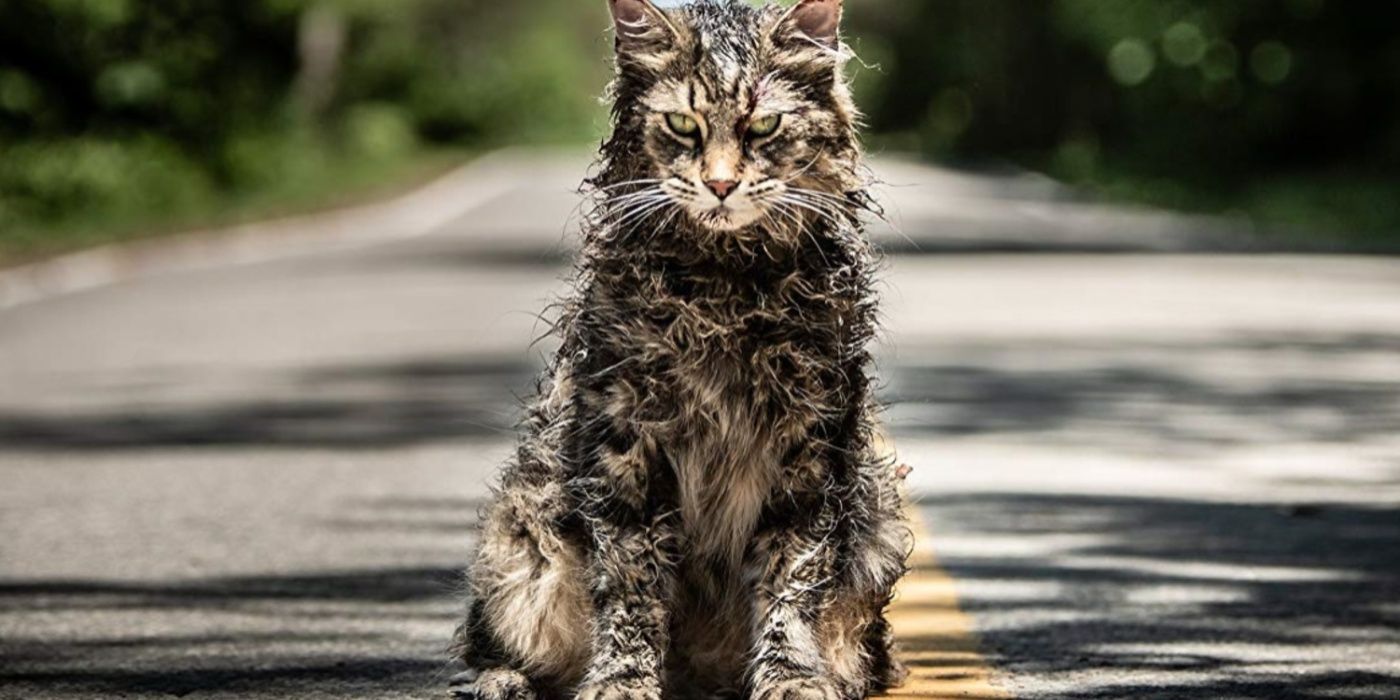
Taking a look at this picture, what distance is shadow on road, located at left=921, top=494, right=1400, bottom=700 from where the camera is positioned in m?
5.95

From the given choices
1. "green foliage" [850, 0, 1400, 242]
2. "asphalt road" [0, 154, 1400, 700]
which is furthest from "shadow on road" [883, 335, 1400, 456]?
"green foliage" [850, 0, 1400, 242]

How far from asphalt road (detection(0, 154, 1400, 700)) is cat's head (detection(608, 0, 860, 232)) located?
4.92 feet

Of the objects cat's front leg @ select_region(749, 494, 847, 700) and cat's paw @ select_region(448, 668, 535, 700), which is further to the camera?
cat's paw @ select_region(448, 668, 535, 700)

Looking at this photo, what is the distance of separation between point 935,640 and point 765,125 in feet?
6.52

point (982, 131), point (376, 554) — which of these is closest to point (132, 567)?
point (376, 554)

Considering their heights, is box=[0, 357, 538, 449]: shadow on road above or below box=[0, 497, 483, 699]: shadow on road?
above

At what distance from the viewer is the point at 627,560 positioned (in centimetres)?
496

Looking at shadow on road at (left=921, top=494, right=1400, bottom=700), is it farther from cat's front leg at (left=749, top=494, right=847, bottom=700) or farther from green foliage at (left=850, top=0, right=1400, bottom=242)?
green foliage at (left=850, top=0, right=1400, bottom=242)

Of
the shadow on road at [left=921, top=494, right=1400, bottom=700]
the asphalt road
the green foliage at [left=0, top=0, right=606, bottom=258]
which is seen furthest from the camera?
the green foliage at [left=0, top=0, right=606, bottom=258]

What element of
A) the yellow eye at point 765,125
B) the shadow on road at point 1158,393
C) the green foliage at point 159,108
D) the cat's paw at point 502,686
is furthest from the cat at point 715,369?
the green foliage at point 159,108

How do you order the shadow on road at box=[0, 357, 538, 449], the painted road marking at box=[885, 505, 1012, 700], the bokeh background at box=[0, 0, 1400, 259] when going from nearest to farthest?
the painted road marking at box=[885, 505, 1012, 700] < the shadow on road at box=[0, 357, 538, 449] < the bokeh background at box=[0, 0, 1400, 259]

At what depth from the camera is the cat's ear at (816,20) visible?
16.1 feet

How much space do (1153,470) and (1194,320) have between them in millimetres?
6793

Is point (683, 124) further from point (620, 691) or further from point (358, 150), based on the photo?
point (358, 150)
